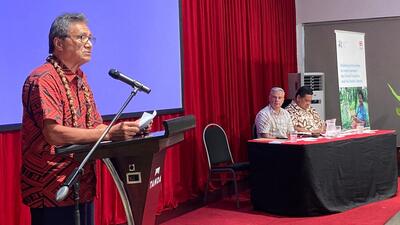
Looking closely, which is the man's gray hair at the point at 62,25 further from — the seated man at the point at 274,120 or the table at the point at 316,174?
the seated man at the point at 274,120

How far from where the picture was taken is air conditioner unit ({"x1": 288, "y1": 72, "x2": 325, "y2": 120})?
22.6ft

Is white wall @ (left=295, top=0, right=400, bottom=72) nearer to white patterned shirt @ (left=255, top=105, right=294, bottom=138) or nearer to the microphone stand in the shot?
white patterned shirt @ (left=255, top=105, right=294, bottom=138)

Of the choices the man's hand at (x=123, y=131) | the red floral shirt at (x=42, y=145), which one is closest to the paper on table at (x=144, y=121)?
the man's hand at (x=123, y=131)

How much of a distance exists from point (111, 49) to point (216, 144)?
198 centimetres

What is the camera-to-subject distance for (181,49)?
188 inches

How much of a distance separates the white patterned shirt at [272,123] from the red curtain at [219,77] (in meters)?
0.50

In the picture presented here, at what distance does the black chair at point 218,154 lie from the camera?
5211mm

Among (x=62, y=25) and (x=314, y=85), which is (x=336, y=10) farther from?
(x=62, y=25)

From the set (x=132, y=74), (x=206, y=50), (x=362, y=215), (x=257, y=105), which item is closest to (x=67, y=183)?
(x=132, y=74)

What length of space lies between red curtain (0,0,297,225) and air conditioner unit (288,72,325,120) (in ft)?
0.97

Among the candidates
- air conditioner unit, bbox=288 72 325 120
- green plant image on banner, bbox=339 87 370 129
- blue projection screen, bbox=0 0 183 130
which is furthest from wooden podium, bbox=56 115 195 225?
air conditioner unit, bbox=288 72 325 120

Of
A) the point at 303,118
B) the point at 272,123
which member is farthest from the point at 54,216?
the point at 303,118

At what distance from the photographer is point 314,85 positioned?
22.9ft

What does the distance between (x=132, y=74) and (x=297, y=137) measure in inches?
74.9
